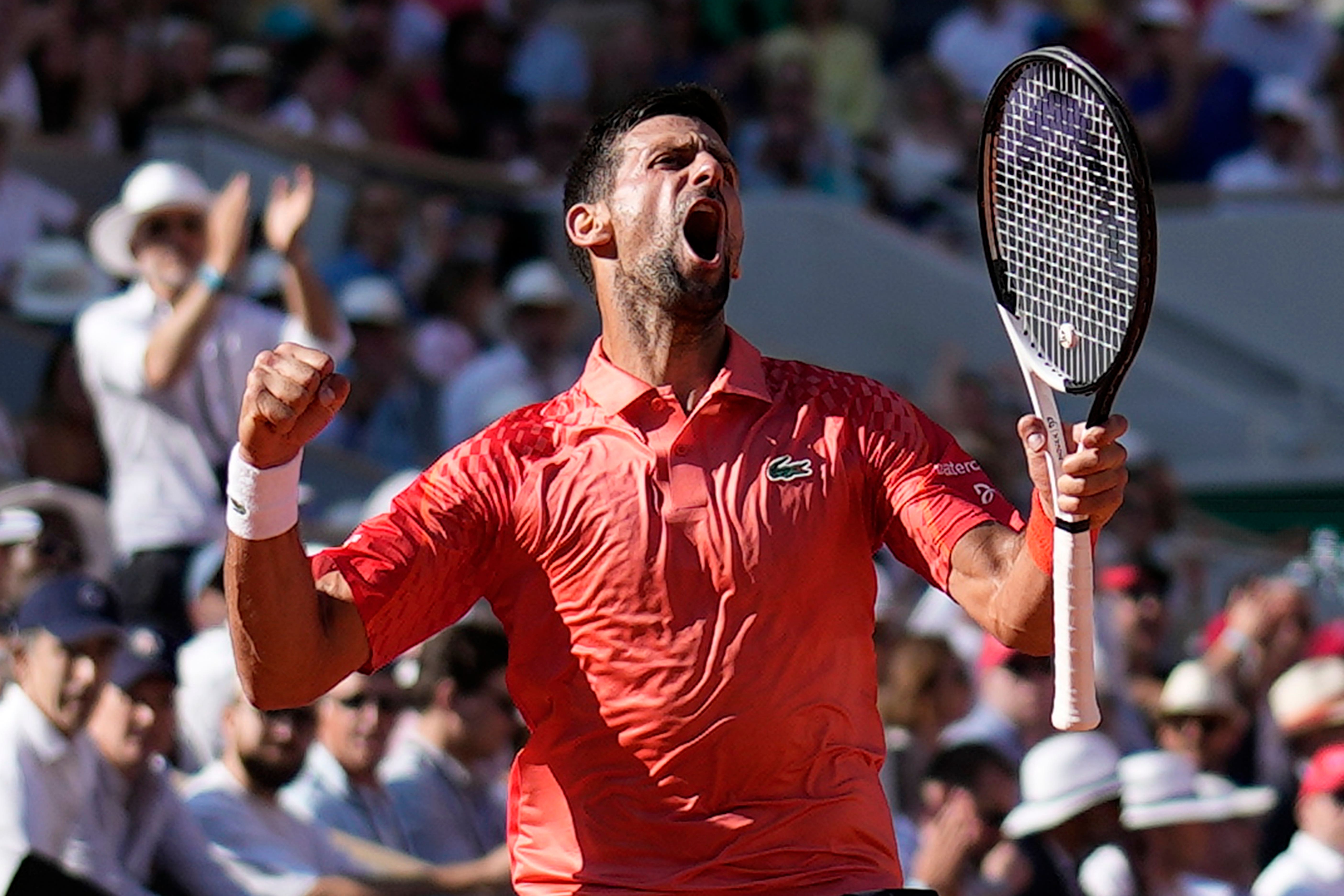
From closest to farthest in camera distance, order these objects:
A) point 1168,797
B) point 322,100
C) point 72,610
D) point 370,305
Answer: point 72,610
point 1168,797
point 370,305
point 322,100

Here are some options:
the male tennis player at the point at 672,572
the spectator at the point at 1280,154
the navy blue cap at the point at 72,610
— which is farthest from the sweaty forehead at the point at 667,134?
the spectator at the point at 1280,154

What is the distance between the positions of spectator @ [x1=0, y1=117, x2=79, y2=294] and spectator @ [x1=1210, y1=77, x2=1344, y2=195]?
5.76m

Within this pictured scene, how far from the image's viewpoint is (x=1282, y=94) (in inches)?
511

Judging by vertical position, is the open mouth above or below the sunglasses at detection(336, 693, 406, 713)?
above

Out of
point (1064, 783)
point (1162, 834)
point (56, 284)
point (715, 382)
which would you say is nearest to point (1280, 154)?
point (56, 284)

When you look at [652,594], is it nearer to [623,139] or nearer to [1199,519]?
[623,139]

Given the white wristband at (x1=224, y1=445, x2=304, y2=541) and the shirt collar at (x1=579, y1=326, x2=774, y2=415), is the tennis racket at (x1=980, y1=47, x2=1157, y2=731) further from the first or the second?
the white wristband at (x1=224, y1=445, x2=304, y2=541)

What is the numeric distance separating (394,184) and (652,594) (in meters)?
7.78

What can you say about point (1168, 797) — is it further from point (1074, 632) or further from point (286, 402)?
point (286, 402)

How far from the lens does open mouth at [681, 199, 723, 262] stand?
13.4 feet

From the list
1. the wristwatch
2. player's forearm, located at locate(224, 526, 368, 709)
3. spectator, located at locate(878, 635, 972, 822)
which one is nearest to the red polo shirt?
player's forearm, located at locate(224, 526, 368, 709)

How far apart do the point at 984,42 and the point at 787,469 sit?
10430mm

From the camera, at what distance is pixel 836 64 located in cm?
1392

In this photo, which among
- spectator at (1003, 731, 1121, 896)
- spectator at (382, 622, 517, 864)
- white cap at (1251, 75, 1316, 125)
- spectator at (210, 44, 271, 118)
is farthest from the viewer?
white cap at (1251, 75, 1316, 125)
